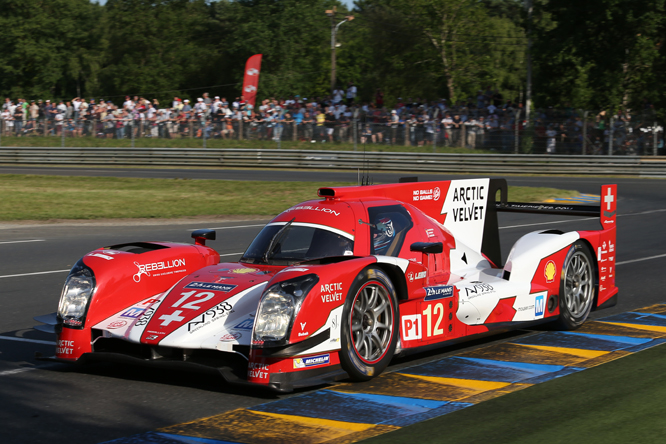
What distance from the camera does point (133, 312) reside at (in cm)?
586

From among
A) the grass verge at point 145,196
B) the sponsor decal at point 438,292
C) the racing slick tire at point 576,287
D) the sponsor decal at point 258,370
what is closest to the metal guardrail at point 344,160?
the grass verge at point 145,196

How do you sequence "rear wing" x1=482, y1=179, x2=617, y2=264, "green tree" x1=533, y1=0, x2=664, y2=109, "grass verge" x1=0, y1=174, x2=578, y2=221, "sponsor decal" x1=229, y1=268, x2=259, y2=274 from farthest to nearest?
1. "green tree" x1=533, y1=0, x2=664, y2=109
2. "grass verge" x1=0, y1=174, x2=578, y2=221
3. "rear wing" x1=482, y1=179, x2=617, y2=264
4. "sponsor decal" x1=229, y1=268, x2=259, y2=274

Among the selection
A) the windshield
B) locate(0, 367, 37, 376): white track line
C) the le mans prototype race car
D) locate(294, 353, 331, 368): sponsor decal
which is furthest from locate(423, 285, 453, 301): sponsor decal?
locate(0, 367, 37, 376): white track line

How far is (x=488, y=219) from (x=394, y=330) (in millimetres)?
2824

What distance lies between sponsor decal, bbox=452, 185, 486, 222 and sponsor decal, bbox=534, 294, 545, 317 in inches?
47.0

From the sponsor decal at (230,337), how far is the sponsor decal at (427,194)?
2.69 meters

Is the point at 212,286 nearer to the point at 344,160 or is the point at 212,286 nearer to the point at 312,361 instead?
the point at 312,361

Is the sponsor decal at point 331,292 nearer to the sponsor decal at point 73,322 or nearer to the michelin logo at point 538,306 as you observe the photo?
the sponsor decal at point 73,322

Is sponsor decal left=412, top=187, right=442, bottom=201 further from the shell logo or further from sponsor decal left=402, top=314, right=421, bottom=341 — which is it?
sponsor decal left=402, top=314, right=421, bottom=341

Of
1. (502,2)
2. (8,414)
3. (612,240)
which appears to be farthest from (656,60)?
(502,2)

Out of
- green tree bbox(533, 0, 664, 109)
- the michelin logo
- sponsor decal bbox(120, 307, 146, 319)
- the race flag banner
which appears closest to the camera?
sponsor decal bbox(120, 307, 146, 319)

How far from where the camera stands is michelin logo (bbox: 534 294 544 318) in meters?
6.95

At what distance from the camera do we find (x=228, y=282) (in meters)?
5.79

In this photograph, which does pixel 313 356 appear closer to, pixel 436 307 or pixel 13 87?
pixel 436 307
